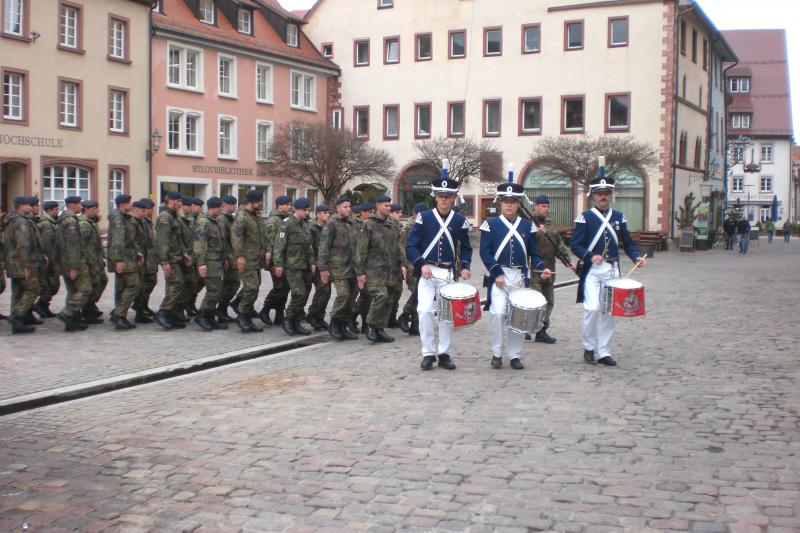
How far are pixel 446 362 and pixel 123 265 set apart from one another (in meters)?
5.51

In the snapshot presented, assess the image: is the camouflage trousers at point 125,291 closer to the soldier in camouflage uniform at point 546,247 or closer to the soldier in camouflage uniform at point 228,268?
the soldier in camouflage uniform at point 228,268

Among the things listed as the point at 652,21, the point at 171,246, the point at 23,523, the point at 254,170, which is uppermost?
the point at 652,21

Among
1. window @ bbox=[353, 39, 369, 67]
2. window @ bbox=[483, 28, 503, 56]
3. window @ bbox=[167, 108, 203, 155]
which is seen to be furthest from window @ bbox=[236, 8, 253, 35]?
window @ bbox=[483, 28, 503, 56]

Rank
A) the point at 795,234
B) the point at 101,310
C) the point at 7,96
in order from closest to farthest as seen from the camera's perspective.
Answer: the point at 101,310, the point at 7,96, the point at 795,234

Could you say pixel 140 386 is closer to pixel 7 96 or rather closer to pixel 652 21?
pixel 7 96

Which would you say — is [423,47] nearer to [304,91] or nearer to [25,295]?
[304,91]

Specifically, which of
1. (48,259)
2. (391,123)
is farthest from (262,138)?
(48,259)

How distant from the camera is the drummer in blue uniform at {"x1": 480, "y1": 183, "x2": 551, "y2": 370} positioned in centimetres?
1012

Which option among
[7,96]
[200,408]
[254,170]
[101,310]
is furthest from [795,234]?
[200,408]

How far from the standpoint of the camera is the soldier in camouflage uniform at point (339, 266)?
12742mm

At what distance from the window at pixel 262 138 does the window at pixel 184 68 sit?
4294 millimetres

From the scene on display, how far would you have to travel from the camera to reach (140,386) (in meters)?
9.44

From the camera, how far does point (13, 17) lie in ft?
108

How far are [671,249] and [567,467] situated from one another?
41393mm
